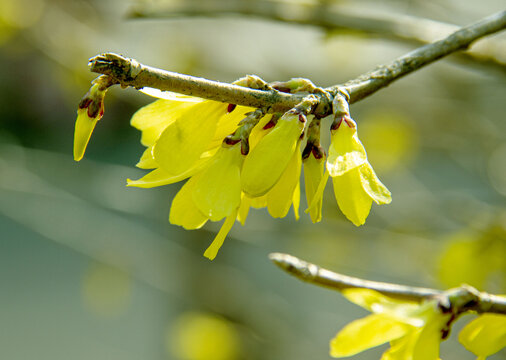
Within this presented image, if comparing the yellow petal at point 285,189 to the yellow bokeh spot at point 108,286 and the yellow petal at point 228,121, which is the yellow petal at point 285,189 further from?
the yellow bokeh spot at point 108,286

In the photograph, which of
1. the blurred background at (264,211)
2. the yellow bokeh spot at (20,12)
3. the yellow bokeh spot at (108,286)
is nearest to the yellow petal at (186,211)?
the blurred background at (264,211)

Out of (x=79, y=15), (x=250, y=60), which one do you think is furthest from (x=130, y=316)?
(x=250, y=60)

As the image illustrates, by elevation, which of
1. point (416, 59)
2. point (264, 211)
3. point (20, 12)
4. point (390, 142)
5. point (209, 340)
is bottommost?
point (209, 340)

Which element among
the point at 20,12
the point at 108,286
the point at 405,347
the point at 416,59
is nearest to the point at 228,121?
the point at 416,59

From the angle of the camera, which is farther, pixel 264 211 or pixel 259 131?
pixel 264 211

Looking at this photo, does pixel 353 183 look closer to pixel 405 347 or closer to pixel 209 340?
pixel 405 347

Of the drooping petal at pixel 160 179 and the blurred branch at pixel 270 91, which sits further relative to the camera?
the drooping petal at pixel 160 179

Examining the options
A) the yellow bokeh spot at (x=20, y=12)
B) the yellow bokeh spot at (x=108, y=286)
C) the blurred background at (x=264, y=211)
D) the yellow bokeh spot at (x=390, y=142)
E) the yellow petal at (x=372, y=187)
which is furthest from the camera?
the yellow bokeh spot at (x=108, y=286)
